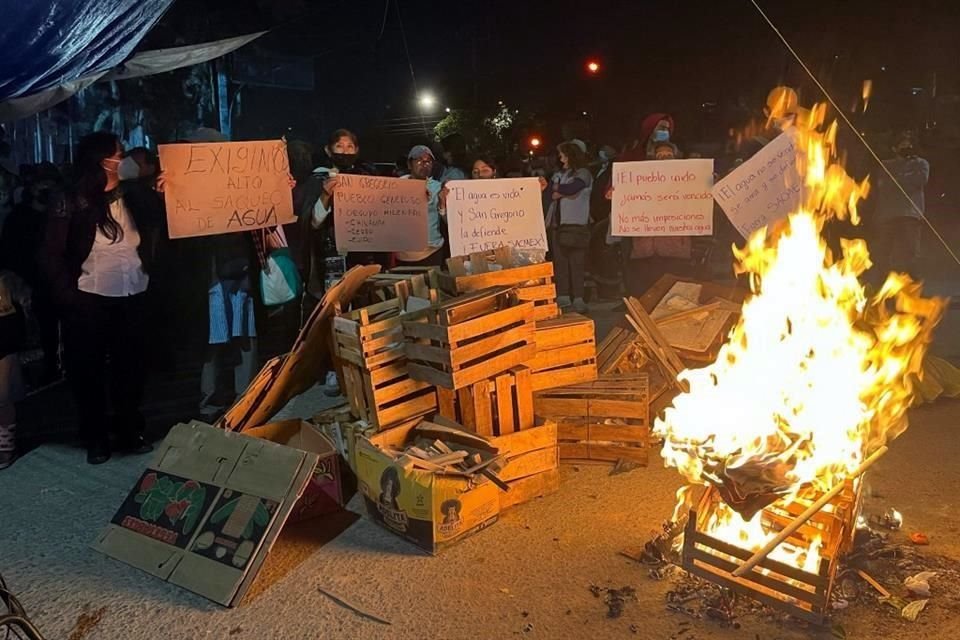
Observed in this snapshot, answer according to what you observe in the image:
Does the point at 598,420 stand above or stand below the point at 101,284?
below

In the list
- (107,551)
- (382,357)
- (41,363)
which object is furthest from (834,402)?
(41,363)

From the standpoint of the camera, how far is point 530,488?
4758mm

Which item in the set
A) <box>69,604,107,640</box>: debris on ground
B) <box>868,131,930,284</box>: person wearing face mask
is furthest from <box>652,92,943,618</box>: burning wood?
<box>868,131,930,284</box>: person wearing face mask

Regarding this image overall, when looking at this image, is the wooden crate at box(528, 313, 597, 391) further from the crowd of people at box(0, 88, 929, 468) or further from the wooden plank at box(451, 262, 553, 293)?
the crowd of people at box(0, 88, 929, 468)

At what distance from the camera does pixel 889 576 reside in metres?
3.77

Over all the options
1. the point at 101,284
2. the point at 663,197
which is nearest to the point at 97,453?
the point at 101,284

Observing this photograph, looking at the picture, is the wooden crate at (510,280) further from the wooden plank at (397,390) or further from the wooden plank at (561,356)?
the wooden plank at (397,390)

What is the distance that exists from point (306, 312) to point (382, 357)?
7.87 feet

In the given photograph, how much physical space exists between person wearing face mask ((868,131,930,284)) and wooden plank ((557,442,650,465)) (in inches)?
276

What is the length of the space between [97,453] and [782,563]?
14.8 feet

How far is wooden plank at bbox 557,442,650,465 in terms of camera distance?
17.2 ft

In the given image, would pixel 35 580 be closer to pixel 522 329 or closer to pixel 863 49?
pixel 522 329

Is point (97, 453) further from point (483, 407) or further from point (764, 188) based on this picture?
point (764, 188)

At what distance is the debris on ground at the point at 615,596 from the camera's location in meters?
3.59
